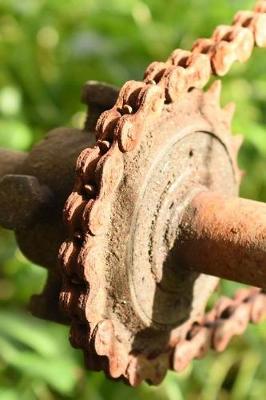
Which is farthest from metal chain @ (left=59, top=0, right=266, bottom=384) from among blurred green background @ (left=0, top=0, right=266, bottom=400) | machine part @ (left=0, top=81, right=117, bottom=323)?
blurred green background @ (left=0, top=0, right=266, bottom=400)

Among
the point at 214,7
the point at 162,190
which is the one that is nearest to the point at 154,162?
the point at 162,190

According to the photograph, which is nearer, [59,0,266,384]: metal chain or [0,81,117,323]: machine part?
[59,0,266,384]: metal chain

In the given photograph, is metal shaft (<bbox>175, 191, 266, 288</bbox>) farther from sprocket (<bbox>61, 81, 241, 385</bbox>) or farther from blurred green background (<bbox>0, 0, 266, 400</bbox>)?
blurred green background (<bbox>0, 0, 266, 400</bbox>)

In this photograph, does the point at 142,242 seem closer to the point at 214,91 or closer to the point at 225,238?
the point at 225,238

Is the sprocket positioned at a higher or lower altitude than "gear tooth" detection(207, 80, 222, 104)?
lower

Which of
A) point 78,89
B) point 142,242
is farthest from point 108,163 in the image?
point 78,89

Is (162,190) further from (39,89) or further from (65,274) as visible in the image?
(39,89)

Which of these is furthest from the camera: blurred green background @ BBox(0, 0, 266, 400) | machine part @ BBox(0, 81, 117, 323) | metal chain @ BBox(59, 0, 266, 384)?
blurred green background @ BBox(0, 0, 266, 400)

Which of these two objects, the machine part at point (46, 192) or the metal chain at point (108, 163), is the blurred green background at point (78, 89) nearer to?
the machine part at point (46, 192)
